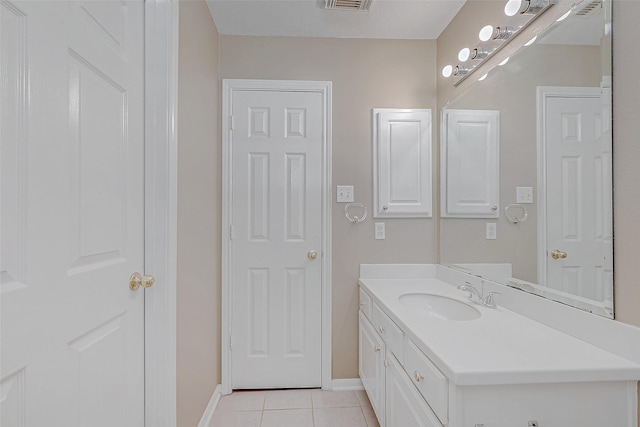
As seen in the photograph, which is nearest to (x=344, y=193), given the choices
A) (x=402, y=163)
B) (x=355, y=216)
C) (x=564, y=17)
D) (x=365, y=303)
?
(x=355, y=216)

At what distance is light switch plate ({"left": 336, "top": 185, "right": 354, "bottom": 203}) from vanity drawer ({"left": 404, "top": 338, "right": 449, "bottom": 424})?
3.72ft

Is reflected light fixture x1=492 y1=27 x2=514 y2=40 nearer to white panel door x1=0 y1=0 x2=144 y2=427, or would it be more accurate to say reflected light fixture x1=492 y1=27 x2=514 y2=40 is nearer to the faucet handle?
the faucet handle

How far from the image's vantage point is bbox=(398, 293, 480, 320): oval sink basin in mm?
1591

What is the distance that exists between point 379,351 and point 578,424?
2.89 ft

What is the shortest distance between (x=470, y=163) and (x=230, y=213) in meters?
1.58

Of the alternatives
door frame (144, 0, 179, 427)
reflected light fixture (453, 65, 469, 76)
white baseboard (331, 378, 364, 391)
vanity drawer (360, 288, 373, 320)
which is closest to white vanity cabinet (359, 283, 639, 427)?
vanity drawer (360, 288, 373, 320)

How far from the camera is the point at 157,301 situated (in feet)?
4.04

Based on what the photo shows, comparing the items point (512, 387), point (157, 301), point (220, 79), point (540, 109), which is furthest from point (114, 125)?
point (540, 109)

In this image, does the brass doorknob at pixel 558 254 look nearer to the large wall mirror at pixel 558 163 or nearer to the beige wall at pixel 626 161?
the large wall mirror at pixel 558 163

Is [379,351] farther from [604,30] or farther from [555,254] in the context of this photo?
[604,30]

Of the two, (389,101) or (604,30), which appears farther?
(389,101)

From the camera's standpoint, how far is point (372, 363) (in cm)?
184

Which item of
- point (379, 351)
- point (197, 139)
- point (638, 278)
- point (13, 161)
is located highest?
point (197, 139)

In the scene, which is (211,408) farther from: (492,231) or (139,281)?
(492,231)
